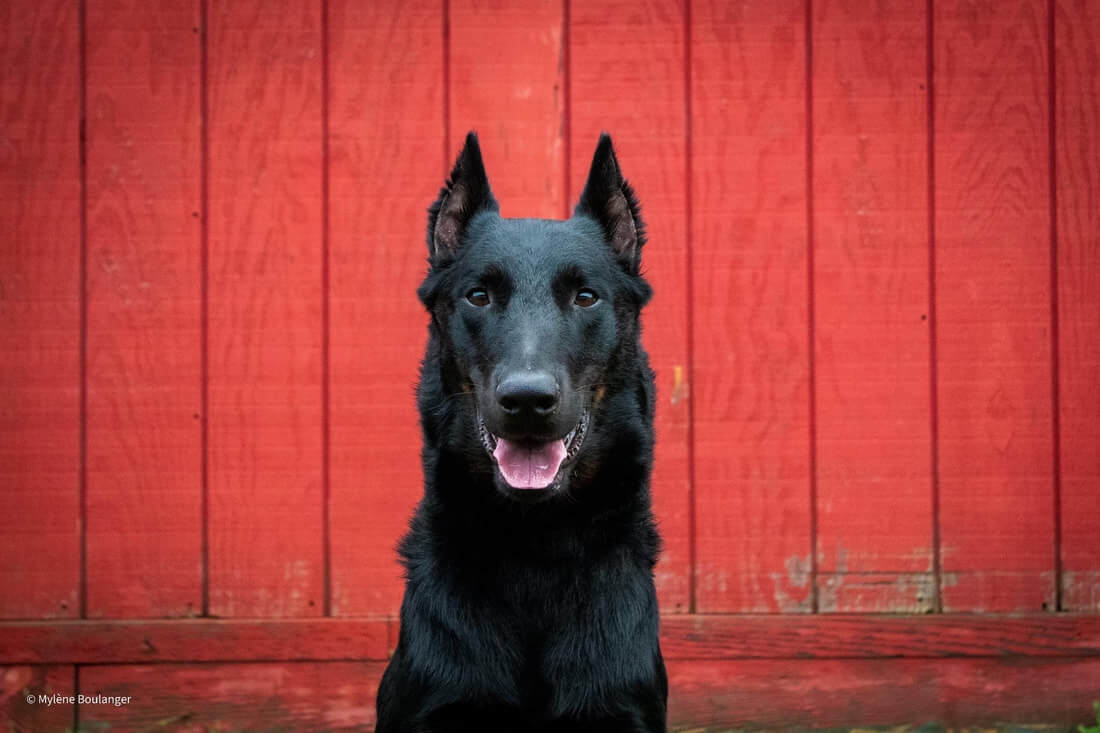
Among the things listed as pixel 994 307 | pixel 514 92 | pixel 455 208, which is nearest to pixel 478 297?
pixel 455 208

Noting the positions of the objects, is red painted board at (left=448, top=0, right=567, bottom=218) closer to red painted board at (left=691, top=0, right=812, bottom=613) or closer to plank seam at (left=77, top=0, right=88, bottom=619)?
red painted board at (left=691, top=0, right=812, bottom=613)

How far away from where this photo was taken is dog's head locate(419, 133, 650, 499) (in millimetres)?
2377

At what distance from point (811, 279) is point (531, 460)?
6.38ft

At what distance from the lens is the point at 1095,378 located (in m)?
3.99

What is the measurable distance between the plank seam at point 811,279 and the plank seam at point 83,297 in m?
2.65

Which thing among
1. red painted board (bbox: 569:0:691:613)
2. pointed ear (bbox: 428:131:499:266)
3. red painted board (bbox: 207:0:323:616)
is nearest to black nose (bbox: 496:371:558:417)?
pointed ear (bbox: 428:131:499:266)

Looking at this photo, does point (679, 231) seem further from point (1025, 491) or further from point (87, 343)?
point (87, 343)

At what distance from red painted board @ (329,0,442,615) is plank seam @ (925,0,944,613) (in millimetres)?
1804

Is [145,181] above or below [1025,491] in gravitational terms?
above

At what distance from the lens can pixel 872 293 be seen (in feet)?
13.1

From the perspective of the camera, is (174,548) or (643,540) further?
(174,548)

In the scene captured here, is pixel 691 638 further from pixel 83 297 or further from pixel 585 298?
pixel 83 297

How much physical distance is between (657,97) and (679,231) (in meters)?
0.50

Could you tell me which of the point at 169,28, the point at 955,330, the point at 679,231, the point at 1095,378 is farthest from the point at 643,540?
the point at 169,28
